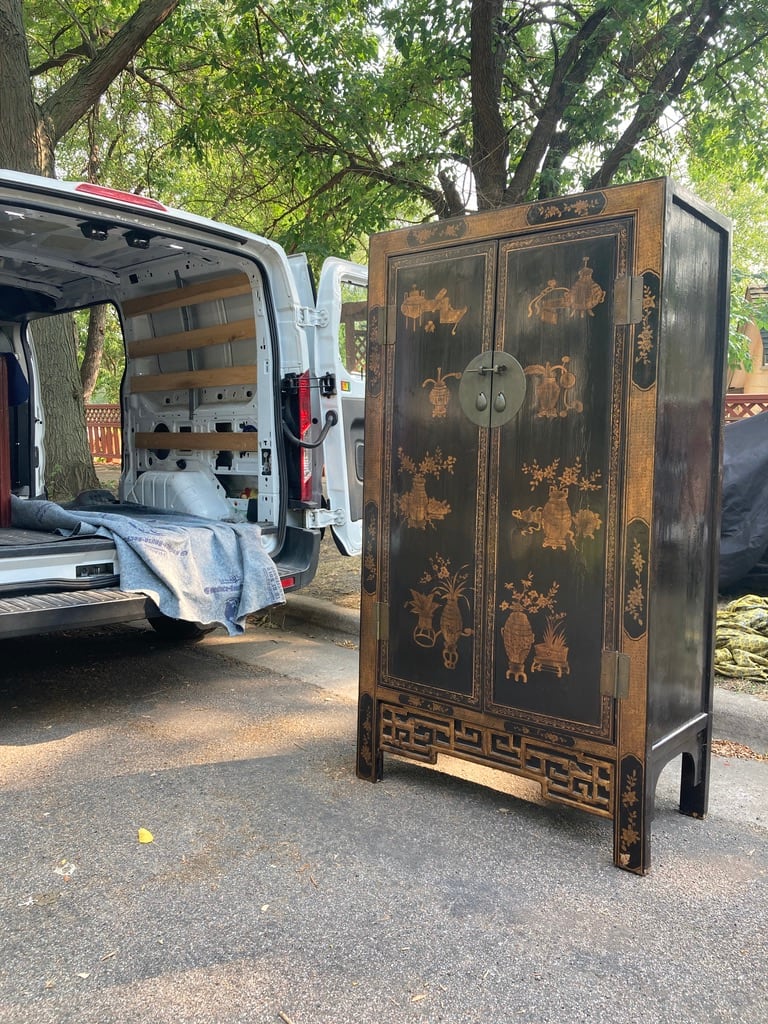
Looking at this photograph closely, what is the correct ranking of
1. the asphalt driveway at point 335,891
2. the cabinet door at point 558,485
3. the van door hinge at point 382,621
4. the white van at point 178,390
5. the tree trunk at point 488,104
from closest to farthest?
the asphalt driveway at point 335,891
the cabinet door at point 558,485
the van door hinge at point 382,621
the white van at point 178,390
the tree trunk at point 488,104

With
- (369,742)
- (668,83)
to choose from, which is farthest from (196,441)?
(668,83)

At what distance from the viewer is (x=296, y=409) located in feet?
15.9

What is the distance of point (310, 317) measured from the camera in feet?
15.9

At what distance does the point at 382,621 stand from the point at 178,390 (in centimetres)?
307

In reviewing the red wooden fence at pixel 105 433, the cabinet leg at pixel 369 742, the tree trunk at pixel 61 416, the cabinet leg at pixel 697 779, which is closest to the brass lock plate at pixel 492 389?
the cabinet leg at pixel 369 742

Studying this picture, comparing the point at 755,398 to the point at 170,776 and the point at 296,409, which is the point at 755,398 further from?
the point at 170,776

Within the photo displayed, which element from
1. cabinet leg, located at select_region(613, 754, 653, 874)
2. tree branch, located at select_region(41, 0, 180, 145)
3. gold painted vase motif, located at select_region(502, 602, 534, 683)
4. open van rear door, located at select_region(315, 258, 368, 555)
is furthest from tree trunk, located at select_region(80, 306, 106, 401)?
cabinet leg, located at select_region(613, 754, 653, 874)

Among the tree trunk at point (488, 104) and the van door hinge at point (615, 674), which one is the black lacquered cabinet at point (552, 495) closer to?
the van door hinge at point (615, 674)

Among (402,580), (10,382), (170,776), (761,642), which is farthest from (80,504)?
(761,642)

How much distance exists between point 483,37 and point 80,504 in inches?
210

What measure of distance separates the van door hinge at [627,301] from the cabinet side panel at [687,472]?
0.27ft

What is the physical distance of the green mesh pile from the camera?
172 inches

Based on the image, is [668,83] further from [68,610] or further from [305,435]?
[68,610]

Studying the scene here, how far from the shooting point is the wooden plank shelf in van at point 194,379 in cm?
518
